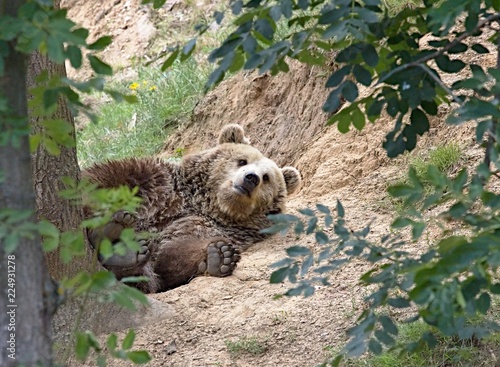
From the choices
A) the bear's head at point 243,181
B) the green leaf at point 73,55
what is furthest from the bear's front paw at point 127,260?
the green leaf at point 73,55

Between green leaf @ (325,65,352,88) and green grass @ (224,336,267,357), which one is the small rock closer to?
green grass @ (224,336,267,357)

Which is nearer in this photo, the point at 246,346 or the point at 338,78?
the point at 338,78

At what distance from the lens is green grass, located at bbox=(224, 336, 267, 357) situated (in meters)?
4.29

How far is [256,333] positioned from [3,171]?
2.58 metres

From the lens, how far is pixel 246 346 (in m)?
4.32

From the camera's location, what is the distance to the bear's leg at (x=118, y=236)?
5.10 meters

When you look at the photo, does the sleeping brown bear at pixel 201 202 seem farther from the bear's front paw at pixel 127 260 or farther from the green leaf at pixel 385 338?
the green leaf at pixel 385 338

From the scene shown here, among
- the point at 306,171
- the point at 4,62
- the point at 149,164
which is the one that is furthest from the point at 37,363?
the point at 306,171

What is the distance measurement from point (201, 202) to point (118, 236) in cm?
184

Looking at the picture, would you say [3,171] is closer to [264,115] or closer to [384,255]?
[384,255]

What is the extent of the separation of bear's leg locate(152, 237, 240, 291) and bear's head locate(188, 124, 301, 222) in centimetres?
55

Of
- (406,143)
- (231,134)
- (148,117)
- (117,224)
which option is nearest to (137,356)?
(406,143)

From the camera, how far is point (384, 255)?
269 centimetres

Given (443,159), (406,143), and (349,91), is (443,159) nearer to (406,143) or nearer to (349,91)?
(406,143)
